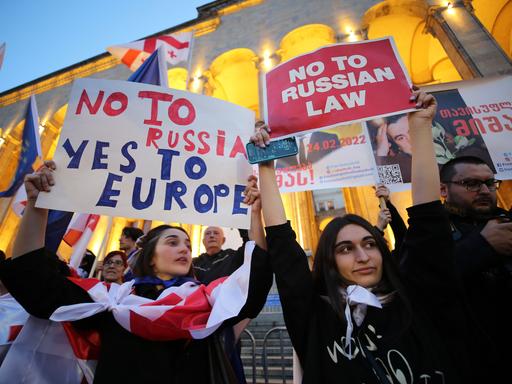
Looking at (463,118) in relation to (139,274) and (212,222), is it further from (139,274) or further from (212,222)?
(139,274)

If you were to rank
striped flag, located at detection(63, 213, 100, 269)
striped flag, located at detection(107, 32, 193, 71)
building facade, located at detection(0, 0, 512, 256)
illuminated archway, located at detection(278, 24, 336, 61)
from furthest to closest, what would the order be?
illuminated archway, located at detection(278, 24, 336, 61)
building facade, located at detection(0, 0, 512, 256)
striped flag, located at detection(107, 32, 193, 71)
striped flag, located at detection(63, 213, 100, 269)

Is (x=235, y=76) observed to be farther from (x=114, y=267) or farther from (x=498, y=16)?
(x=114, y=267)

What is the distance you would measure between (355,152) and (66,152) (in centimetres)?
383

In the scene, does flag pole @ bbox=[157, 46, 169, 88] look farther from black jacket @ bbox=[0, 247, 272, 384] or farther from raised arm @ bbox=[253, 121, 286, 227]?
black jacket @ bbox=[0, 247, 272, 384]

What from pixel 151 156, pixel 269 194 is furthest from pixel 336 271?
pixel 151 156

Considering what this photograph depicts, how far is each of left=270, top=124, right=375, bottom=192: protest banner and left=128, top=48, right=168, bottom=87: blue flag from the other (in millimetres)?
2292

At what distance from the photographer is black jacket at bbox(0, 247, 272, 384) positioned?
153cm

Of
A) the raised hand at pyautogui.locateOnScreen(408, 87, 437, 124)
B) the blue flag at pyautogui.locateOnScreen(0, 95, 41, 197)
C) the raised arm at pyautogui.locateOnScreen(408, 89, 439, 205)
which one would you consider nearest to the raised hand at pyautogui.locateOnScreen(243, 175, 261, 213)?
the raised arm at pyautogui.locateOnScreen(408, 89, 439, 205)

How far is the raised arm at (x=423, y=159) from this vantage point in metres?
1.54

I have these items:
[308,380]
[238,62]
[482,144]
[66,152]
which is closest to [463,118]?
[482,144]

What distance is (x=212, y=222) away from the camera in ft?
6.55

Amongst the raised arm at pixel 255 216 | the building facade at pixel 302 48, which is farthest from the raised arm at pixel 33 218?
the building facade at pixel 302 48

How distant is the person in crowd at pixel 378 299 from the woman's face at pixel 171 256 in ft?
2.78

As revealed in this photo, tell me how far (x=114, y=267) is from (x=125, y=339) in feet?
6.66
